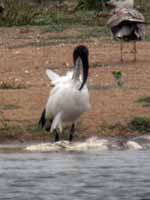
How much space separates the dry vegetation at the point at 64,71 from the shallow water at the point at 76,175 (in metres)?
1.10

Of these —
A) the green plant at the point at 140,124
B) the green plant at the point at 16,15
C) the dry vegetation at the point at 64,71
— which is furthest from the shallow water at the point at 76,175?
the green plant at the point at 16,15

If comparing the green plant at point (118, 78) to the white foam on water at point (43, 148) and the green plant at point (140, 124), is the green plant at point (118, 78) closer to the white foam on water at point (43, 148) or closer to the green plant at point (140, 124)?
the green plant at point (140, 124)

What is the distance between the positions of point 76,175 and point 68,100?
7.35ft

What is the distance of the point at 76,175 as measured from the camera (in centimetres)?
1114

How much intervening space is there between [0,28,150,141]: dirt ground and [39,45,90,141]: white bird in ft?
1.41

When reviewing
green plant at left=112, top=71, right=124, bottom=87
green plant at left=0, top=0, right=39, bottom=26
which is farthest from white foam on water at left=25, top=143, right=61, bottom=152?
green plant at left=0, top=0, right=39, bottom=26

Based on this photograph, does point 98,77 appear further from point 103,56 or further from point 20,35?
point 20,35

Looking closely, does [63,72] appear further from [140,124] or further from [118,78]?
[140,124]

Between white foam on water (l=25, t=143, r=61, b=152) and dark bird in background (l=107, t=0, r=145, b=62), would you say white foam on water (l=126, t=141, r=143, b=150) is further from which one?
dark bird in background (l=107, t=0, r=145, b=62)

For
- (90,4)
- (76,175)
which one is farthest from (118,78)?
(90,4)

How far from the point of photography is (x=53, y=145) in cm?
1296

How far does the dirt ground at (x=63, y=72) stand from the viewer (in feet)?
45.9

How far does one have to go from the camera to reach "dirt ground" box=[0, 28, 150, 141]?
14.0m

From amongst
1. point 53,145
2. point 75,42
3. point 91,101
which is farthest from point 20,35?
point 53,145
